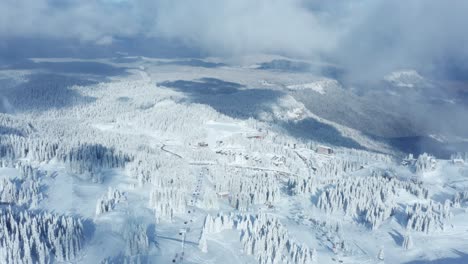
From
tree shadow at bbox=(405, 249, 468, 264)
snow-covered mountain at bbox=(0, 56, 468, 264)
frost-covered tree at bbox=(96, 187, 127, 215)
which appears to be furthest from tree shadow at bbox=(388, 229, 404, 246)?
frost-covered tree at bbox=(96, 187, 127, 215)

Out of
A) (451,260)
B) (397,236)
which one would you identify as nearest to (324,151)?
(397,236)

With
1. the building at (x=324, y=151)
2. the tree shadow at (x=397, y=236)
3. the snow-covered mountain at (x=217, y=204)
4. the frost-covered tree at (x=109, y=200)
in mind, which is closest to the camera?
the snow-covered mountain at (x=217, y=204)

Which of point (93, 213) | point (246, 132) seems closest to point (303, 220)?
point (93, 213)

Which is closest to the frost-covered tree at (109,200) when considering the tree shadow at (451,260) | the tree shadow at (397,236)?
the tree shadow at (397,236)

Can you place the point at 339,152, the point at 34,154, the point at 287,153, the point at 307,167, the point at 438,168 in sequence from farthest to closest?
Result: the point at 339,152
the point at 287,153
the point at 307,167
the point at 438,168
the point at 34,154

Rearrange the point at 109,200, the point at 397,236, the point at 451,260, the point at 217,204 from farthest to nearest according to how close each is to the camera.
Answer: the point at 217,204
the point at 109,200
the point at 397,236
the point at 451,260

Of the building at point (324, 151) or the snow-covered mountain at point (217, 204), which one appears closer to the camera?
the snow-covered mountain at point (217, 204)

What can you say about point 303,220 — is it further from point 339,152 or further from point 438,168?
point 339,152

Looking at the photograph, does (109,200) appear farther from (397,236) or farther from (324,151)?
(324,151)

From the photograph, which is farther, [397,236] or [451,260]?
[397,236]

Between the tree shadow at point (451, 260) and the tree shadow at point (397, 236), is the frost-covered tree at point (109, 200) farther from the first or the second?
the tree shadow at point (451, 260)

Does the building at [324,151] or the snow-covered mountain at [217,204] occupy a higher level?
the building at [324,151]
